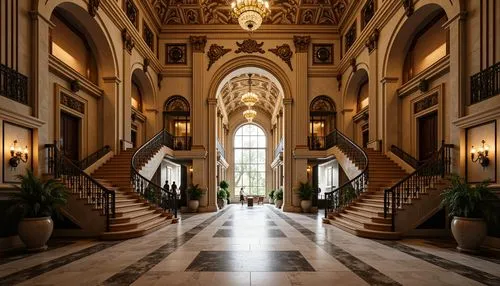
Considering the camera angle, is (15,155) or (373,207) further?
(373,207)

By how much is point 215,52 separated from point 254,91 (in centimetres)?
1205

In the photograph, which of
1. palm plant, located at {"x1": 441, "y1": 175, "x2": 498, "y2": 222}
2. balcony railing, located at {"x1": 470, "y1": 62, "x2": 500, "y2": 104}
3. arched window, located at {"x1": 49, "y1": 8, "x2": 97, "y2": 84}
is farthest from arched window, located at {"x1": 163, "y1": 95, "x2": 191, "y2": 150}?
palm plant, located at {"x1": 441, "y1": 175, "x2": 498, "y2": 222}

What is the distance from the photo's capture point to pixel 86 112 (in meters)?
13.5

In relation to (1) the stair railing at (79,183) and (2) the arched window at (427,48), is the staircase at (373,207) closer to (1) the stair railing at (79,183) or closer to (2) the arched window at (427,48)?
(2) the arched window at (427,48)

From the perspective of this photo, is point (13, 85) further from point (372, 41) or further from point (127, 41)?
point (372, 41)

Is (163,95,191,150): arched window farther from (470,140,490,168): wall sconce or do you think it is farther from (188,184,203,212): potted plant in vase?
(470,140,490,168): wall sconce

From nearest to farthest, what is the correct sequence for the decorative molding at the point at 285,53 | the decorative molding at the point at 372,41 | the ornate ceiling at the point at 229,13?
1. the decorative molding at the point at 372,41
2. the ornate ceiling at the point at 229,13
3. the decorative molding at the point at 285,53

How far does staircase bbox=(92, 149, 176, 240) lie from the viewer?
9.36 metres

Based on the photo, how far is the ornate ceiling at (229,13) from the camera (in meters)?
19.0

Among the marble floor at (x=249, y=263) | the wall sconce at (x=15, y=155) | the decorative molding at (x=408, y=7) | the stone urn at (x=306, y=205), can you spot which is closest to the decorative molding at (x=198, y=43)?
the stone urn at (x=306, y=205)

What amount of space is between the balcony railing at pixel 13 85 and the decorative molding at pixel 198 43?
1207cm

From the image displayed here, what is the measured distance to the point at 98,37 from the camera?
13.4m

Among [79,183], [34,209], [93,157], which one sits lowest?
[34,209]

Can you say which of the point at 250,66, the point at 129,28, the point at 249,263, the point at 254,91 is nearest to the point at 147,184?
the point at 129,28
